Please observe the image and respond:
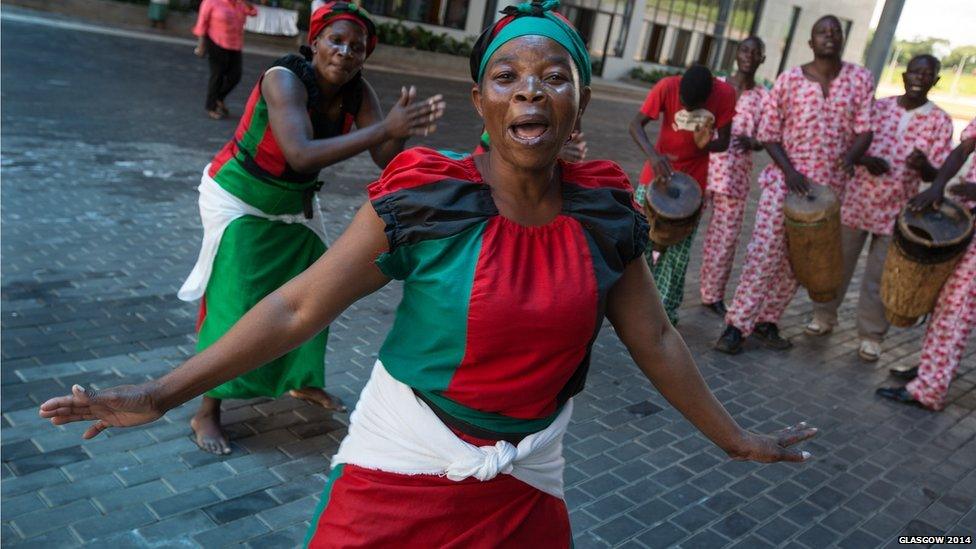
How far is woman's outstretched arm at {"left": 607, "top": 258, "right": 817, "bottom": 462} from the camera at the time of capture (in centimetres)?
240

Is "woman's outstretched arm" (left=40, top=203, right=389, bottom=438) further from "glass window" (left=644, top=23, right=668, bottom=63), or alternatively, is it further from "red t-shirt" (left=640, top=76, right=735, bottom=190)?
"glass window" (left=644, top=23, right=668, bottom=63)

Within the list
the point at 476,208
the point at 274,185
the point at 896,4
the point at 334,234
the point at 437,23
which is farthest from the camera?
the point at 437,23

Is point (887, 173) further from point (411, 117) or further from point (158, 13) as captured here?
Answer: point (158, 13)

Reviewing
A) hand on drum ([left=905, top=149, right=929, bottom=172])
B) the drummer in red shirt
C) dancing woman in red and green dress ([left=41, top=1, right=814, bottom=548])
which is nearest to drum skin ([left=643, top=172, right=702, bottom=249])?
the drummer in red shirt

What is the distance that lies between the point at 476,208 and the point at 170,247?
18.3 ft

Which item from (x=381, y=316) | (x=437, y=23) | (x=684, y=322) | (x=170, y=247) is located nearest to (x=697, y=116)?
(x=684, y=322)

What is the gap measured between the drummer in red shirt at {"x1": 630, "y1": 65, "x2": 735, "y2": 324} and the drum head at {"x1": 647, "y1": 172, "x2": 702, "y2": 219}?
0.09 meters

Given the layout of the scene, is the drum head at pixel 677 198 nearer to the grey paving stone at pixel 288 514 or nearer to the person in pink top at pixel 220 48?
the grey paving stone at pixel 288 514

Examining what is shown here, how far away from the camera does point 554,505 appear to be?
7.82 ft

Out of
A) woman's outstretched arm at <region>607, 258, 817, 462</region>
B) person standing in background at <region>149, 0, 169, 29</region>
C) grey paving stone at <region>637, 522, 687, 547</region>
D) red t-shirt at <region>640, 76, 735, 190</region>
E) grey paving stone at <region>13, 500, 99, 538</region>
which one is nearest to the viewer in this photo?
woman's outstretched arm at <region>607, 258, 817, 462</region>

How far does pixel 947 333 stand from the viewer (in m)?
6.12

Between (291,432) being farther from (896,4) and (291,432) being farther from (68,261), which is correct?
(896,4)

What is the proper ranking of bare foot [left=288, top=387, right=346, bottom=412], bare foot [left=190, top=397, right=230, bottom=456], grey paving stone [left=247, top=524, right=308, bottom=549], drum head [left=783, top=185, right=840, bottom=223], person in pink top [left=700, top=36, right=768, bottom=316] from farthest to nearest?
person in pink top [left=700, top=36, right=768, bottom=316]
drum head [left=783, top=185, right=840, bottom=223]
bare foot [left=288, top=387, right=346, bottom=412]
bare foot [left=190, top=397, right=230, bottom=456]
grey paving stone [left=247, top=524, right=308, bottom=549]

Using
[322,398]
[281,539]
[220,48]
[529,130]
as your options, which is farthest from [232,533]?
[220,48]
